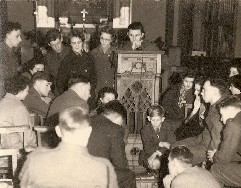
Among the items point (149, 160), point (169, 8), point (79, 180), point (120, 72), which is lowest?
point (149, 160)

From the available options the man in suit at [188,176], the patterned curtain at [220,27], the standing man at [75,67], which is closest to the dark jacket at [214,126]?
the man in suit at [188,176]

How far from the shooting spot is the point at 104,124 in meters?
3.09

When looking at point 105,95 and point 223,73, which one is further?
point 223,73

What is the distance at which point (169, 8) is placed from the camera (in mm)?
10023

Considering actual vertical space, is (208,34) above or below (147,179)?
above

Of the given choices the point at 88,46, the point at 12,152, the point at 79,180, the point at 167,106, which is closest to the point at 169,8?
the point at 88,46

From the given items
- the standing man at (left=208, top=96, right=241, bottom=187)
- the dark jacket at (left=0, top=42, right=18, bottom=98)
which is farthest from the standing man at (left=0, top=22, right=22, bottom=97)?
the standing man at (left=208, top=96, right=241, bottom=187)

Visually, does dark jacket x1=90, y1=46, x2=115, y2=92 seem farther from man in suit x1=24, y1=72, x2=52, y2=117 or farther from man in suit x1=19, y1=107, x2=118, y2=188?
man in suit x1=19, y1=107, x2=118, y2=188

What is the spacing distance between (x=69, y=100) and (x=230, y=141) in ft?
5.01

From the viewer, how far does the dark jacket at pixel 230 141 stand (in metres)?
3.42

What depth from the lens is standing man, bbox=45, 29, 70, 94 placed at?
535 cm

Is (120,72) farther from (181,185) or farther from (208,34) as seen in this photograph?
(208,34)

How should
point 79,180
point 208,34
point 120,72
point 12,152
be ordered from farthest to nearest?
point 208,34
point 120,72
point 12,152
point 79,180

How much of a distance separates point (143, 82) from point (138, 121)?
564 mm
